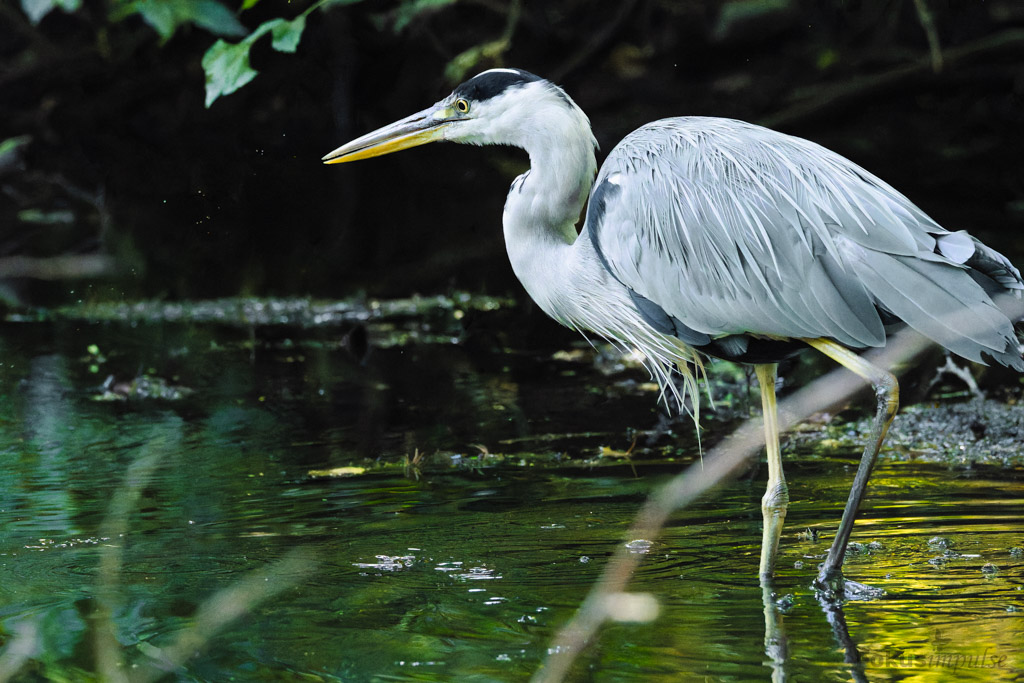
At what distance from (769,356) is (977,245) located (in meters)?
0.75

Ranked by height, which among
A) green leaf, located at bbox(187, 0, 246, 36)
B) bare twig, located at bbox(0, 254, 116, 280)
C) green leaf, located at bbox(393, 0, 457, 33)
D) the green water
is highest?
green leaf, located at bbox(393, 0, 457, 33)

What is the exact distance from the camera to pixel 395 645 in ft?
11.2

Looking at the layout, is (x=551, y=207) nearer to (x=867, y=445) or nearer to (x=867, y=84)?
(x=867, y=445)

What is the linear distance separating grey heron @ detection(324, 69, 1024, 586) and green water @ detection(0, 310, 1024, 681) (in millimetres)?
373

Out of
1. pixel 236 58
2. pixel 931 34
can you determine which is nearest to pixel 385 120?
pixel 931 34

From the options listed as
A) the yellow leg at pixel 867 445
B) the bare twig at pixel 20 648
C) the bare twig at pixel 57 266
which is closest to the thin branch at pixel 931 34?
the yellow leg at pixel 867 445

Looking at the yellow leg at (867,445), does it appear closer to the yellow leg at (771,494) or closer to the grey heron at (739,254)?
the grey heron at (739,254)

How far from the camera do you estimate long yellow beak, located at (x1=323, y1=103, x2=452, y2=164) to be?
16.0 feet

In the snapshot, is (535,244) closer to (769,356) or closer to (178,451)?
(769,356)

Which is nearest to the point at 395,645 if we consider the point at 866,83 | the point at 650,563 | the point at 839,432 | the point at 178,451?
the point at 650,563

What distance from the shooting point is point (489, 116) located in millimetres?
4809

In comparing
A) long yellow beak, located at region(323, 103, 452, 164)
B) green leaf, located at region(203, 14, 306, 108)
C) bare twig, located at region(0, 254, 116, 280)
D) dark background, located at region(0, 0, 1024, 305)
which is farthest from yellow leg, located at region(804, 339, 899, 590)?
bare twig, located at region(0, 254, 116, 280)

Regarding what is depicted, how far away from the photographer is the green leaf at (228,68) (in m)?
6.51

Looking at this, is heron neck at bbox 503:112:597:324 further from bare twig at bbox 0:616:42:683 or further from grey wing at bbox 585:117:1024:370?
bare twig at bbox 0:616:42:683
